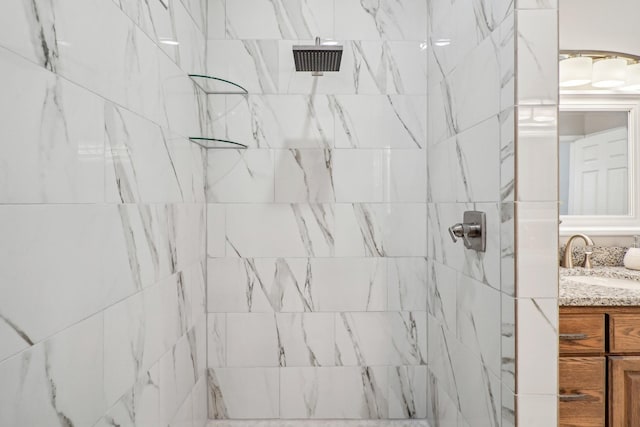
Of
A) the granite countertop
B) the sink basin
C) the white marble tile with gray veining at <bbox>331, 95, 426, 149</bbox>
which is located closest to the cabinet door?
the granite countertop

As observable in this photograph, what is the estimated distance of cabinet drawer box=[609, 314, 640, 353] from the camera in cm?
152

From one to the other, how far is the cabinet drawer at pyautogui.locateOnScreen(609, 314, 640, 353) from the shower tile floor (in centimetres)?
86

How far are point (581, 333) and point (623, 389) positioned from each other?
25 cm

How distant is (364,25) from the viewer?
75.9 inches

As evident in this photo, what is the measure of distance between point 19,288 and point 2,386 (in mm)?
152

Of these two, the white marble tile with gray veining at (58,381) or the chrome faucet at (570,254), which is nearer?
the white marble tile with gray veining at (58,381)

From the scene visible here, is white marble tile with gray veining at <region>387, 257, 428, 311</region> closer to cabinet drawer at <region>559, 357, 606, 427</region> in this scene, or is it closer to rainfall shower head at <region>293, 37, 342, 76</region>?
cabinet drawer at <region>559, 357, 606, 427</region>

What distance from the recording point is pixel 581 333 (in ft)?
5.00

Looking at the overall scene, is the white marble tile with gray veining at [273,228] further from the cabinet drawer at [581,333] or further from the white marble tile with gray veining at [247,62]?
the cabinet drawer at [581,333]

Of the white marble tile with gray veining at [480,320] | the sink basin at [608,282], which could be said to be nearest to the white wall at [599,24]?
the sink basin at [608,282]

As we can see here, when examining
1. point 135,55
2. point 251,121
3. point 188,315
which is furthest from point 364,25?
point 188,315

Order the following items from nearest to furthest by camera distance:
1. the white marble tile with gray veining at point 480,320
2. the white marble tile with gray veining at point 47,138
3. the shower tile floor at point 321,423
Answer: the white marble tile with gray veining at point 47,138 < the white marble tile with gray veining at point 480,320 < the shower tile floor at point 321,423

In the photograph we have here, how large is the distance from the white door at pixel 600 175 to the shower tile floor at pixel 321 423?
4.48ft

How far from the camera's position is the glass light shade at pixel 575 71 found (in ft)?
6.77
